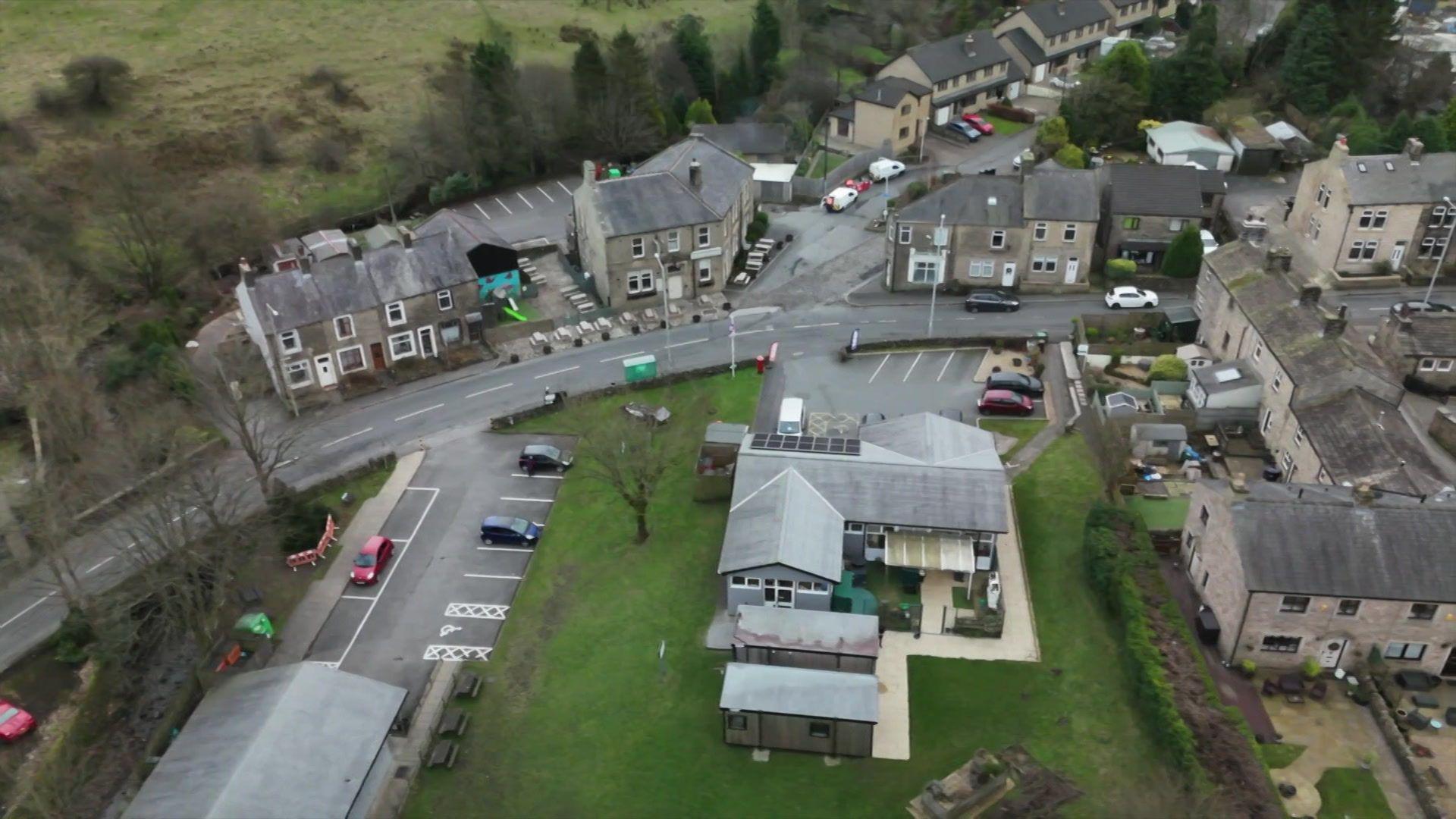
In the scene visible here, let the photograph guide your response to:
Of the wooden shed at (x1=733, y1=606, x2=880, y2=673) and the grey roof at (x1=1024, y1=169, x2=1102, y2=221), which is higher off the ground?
the grey roof at (x1=1024, y1=169, x2=1102, y2=221)

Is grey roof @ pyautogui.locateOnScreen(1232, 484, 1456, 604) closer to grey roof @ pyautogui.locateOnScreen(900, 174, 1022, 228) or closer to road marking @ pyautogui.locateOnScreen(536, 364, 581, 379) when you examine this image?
grey roof @ pyautogui.locateOnScreen(900, 174, 1022, 228)

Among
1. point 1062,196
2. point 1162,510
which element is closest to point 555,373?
point 1062,196

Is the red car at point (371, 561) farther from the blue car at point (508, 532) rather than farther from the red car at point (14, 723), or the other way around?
the red car at point (14, 723)

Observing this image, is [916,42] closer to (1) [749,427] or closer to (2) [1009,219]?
(2) [1009,219]

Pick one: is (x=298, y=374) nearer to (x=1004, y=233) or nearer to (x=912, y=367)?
(x=912, y=367)

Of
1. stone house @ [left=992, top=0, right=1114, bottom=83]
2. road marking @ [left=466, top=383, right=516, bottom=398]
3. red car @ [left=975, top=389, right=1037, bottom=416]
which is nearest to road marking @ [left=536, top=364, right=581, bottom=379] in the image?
road marking @ [left=466, top=383, right=516, bottom=398]

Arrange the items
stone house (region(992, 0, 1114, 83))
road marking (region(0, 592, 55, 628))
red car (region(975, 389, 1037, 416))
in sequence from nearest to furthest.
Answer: road marking (region(0, 592, 55, 628)) < red car (region(975, 389, 1037, 416)) < stone house (region(992, 0, 1114, 83))
